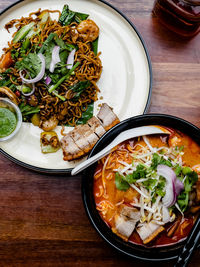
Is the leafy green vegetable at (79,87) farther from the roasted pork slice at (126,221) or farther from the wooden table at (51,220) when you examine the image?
the roasted pork slice at (126,221)

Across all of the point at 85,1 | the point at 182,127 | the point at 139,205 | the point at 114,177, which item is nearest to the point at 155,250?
the point at 139,205

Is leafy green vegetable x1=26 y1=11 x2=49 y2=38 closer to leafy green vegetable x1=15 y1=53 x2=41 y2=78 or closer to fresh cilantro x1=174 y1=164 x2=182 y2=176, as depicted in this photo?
leafy green vegetable x1=15 y1=53 x2=41 y2=78

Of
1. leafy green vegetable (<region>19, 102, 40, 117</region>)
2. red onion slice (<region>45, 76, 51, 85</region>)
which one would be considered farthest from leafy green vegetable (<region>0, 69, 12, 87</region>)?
red onion slice (<region>45, 76, 51, 85</region>)

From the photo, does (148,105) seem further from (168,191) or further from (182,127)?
(168,191)

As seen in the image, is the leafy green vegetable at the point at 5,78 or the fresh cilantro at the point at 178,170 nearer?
the fresh cilantro at the point at 178,170

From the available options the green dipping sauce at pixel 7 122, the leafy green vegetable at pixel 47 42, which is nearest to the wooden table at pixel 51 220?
the green dipping sauce at pixel 7 122
